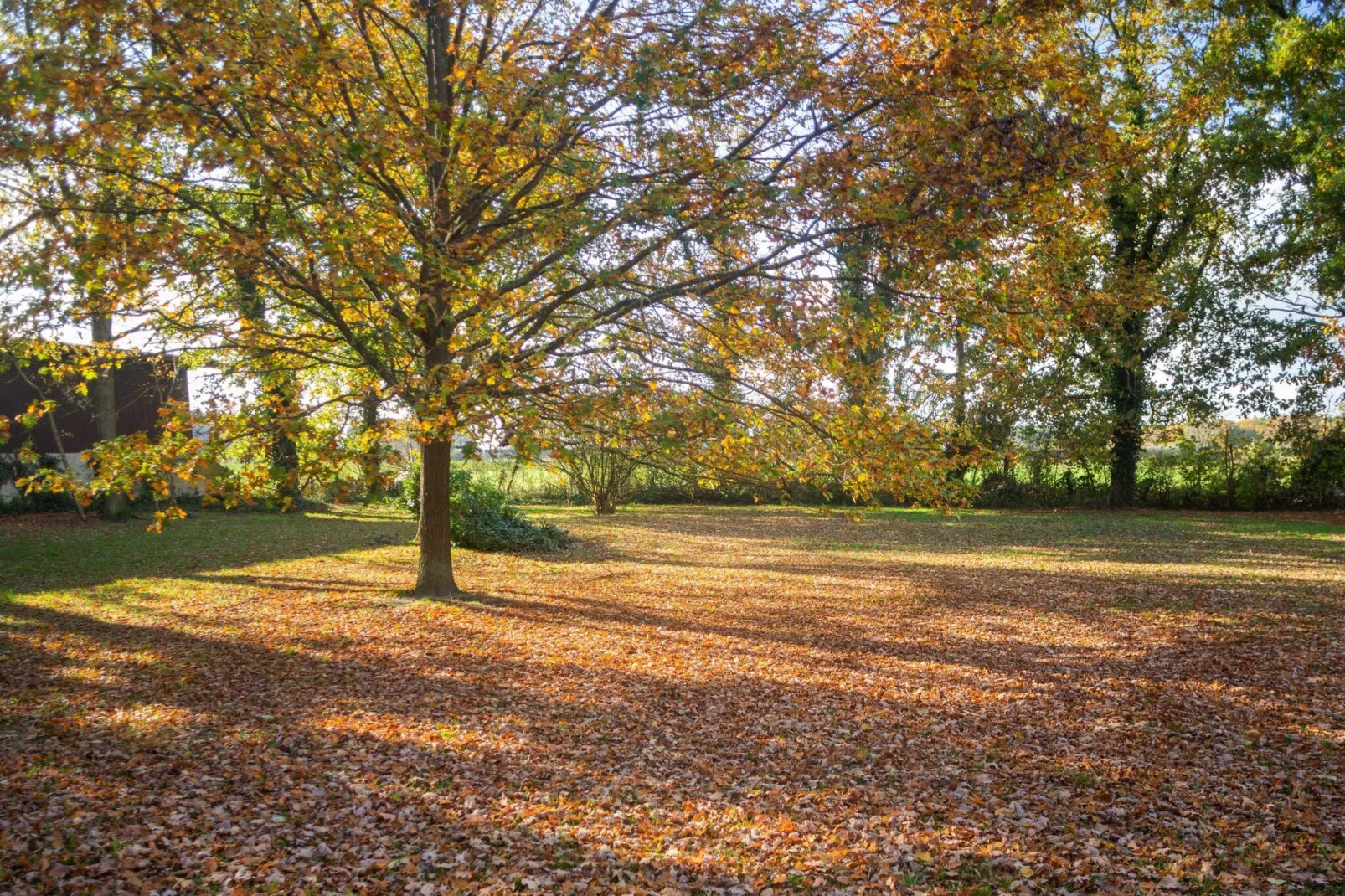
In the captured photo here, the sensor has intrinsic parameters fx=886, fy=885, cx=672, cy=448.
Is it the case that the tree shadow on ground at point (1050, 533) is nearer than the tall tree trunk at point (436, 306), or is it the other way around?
the tall tree trunk at point (436, 306)

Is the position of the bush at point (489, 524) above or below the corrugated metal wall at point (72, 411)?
below

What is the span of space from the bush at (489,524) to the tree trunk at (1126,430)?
14.9 m

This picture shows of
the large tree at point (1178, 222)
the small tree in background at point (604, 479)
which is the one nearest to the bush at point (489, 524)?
the small tree in background at point (604, 479)

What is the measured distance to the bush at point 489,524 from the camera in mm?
15438

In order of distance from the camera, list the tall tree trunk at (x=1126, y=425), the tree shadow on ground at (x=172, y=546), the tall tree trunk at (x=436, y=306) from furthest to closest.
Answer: the tall tree trunk at (x=1126, y=425), the tree shadow on ground at (x=172, y=546), the tall tree trunk at (x=436, y=306)

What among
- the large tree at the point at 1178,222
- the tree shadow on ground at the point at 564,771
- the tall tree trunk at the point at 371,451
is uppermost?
the large tree at the point at 1178,222

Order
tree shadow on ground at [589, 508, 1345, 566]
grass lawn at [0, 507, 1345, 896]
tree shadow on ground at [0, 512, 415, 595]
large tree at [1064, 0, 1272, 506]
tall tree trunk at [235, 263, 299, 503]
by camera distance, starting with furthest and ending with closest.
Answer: large tree at [1064, 0, 1272, 506] < tree shadow on ground at [589, 508, 1345, 566] < tree shadow on ground at [0, 512, 415, 595] < tall tree trunk at [235, 263, 299, 503] < grass lawn at [0, 507, 1345, 896]

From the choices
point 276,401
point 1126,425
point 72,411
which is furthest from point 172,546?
point 1126,425

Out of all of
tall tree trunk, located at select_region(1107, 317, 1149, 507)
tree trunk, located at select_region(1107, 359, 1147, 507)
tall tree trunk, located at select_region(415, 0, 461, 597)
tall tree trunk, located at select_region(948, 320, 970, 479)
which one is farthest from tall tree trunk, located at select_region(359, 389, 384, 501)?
tree trunk, located at select_region(1107, 359, 1147, 507)

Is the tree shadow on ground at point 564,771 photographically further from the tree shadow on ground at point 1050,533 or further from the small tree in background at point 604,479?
the small tree in background at point 604,479

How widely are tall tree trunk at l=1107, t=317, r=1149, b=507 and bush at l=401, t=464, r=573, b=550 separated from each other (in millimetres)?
14893

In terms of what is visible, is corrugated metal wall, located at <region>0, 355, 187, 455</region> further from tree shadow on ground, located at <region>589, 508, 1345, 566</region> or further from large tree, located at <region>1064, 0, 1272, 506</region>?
large tree, located at <region>1064, 0, 1272, 506</region>

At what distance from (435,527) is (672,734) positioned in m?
5.24

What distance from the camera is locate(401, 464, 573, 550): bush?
15.4 metres
